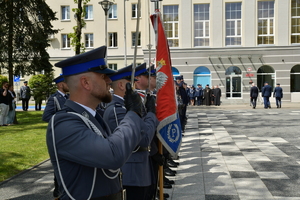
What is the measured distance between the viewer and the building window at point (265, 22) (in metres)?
33.9

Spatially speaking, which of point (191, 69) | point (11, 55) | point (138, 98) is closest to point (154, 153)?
point (138, 98)

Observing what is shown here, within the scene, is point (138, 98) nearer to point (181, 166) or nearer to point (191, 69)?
point (181, 166)

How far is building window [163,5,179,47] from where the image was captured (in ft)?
115

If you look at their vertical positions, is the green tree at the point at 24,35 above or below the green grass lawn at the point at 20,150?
above

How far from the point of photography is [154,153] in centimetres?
441

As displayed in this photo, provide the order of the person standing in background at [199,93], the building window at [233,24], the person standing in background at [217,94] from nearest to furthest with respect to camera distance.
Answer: the person standing in background at [199,93]
the person standing in background at [217,94]
the building window at [233,24]

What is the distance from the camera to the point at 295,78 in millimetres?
34000

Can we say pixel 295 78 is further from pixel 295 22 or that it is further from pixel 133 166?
pixel 133 166

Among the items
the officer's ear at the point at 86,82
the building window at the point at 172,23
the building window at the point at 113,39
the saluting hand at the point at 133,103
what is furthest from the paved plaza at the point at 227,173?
the building window at the point at 113,39

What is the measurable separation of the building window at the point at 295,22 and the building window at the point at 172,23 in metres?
10.8

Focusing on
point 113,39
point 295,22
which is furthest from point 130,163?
point 113,39

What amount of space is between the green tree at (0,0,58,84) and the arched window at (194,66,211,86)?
16.3 m

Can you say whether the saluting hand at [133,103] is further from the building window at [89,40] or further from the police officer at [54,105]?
the building window at [89,40]

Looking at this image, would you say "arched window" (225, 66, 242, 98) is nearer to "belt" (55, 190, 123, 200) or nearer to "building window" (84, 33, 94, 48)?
"building window" (84, 33, 94, 48)
